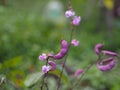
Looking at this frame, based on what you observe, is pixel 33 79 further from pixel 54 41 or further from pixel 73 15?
pixel 54 41

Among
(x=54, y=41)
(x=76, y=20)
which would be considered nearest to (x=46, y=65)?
(x=76, y=20)

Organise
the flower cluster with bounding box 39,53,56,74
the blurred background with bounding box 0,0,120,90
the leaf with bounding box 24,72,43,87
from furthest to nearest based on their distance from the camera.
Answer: the blurred background with bounding box 0,0,120,90 → the leaf with bounding box 24,72,43,87 → the flower cluster with bounding box 39,53,56,74

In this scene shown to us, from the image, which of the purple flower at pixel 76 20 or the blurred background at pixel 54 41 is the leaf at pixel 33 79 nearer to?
the blurred background at pixel 54 41

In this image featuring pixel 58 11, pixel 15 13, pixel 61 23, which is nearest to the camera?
pixel 15 13

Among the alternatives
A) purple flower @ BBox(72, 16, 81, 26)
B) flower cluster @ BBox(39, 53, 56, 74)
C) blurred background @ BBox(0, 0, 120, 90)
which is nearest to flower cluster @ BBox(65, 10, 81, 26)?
purple flower @ BBox(72, 16, 81, 26)

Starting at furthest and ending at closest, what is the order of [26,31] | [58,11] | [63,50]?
[58,11], [26,31], [63,50]

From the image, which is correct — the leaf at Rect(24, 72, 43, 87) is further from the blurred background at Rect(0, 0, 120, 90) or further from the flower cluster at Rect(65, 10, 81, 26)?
the flower cluster at Rect(65, 10, 81, 26)

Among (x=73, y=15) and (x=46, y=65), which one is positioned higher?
(x=73, y=15)

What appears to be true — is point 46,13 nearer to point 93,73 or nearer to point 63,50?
point 93,73

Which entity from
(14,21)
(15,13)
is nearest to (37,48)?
(14,21)
